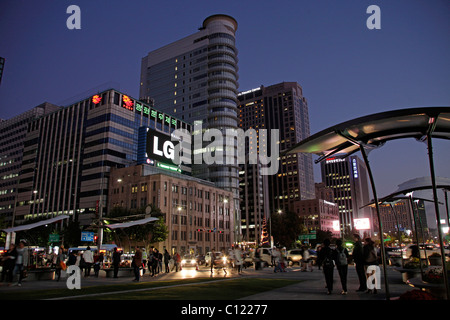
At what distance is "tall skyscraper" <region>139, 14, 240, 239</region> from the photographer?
11638 centimetres

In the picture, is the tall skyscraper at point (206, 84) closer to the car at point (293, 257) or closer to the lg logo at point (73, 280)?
the car at point (293, 257)

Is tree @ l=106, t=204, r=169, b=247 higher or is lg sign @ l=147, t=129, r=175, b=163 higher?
lg sign @ l=147, t=129, r=175, b=163

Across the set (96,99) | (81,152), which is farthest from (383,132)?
(81,152)

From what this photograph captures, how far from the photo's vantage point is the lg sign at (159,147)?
6769 cm

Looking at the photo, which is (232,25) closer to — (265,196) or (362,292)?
(265,196)

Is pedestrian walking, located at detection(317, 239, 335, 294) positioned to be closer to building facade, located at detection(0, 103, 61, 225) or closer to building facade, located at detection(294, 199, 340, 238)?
building facade, located at detection(0, 103, 61, 225)

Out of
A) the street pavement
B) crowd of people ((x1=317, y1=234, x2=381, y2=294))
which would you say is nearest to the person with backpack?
crowd of people ((x1=317, y1=234, x2=381, y2=294))

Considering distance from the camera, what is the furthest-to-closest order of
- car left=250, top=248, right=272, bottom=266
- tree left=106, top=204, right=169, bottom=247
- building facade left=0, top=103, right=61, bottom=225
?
building facade left=0, top=103, right=61, bottom=225 → tree left=106, top=204, right=169, bottom=247 → car left=250, top=248, right=272, bottom=266

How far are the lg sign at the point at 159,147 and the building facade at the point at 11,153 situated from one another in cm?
8105

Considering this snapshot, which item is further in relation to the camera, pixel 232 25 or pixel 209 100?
pixel 232 25
